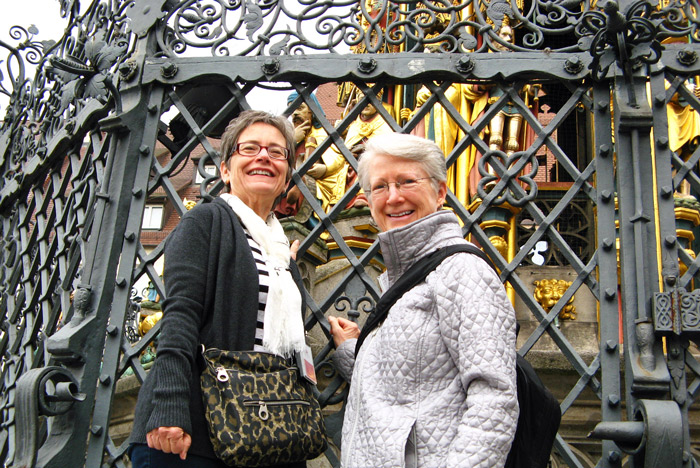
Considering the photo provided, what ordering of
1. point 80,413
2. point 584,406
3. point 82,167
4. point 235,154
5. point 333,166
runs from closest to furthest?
point 235,154 → point 80,413 → point 82,167 → point 584,406 → point 333,166

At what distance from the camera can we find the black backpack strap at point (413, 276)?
2.35m

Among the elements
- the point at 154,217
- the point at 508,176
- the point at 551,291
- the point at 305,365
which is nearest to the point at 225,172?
the point at 305,365

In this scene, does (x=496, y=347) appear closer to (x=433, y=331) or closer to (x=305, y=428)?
(x=433, y=331)

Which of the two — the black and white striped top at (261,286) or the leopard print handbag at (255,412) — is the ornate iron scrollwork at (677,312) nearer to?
the leopard print handbag at (255,412)

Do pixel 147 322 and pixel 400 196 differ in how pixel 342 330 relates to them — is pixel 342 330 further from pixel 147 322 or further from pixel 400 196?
pixel 147 322

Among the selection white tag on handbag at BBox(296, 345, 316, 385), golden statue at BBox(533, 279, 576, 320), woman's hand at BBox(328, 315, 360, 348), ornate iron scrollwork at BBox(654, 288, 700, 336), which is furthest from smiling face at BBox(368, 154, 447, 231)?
golden statue at BBox(533, 279, 576, 320)

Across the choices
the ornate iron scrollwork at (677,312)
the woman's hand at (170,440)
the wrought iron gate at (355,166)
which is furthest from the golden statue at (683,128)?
the woman's hand at (170,440)

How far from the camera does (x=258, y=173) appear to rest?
2.82 meters

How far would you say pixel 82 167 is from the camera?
160 inches

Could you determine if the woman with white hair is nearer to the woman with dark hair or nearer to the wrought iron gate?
the woman with dark hair

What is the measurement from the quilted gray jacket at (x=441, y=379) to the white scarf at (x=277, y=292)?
288 mm

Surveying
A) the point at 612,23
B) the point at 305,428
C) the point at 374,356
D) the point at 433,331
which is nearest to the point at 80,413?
the point at 305,428

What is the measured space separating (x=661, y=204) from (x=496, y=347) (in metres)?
1.36

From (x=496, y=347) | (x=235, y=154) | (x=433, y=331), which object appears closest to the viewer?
(x=496, y=347)
